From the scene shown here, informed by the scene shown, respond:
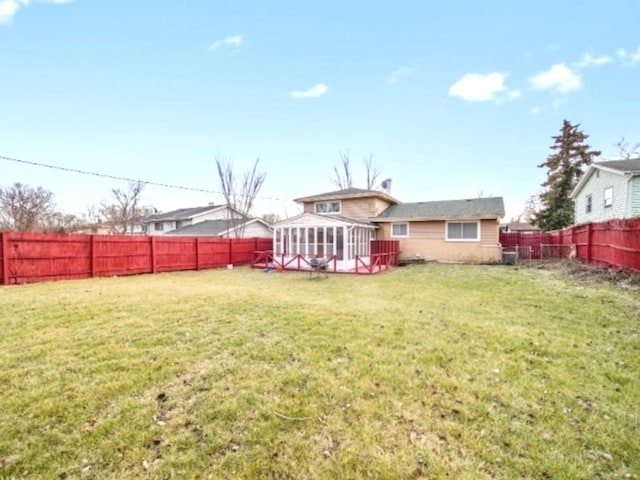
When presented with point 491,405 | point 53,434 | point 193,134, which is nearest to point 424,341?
point 491,405

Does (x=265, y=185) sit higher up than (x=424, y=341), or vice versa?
(x=265, y=185)

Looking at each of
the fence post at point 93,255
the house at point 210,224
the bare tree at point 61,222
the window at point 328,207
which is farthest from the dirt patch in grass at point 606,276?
the bare tree at point 61,222

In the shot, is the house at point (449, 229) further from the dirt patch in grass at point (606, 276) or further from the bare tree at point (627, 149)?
the bare tree at point (627, 149)

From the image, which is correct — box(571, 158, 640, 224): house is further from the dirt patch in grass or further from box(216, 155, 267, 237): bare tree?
box(216, 155, 267, 237): bare tree

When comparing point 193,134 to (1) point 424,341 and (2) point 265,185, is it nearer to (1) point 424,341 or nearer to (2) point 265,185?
(2) point 265,185

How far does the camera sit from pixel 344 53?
47.5 ft

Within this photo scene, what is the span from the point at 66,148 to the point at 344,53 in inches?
672

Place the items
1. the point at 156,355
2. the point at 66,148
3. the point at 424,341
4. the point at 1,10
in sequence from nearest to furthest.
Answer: the point at 156,355 → the point at 424,341 → the point at 1,10 → the point at 66,148

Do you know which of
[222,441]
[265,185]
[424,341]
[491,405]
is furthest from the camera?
[265,185]

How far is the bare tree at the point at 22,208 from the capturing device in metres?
28.0

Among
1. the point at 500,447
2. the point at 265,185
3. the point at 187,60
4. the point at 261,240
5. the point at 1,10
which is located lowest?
the point at 500,447

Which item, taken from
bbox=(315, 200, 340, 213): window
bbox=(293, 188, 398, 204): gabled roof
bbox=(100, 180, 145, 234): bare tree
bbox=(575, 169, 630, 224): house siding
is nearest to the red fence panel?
bbox=(575, 169, 630, 224): house siding

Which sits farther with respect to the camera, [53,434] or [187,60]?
[187,60]

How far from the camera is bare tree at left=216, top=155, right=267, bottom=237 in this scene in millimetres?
27406
